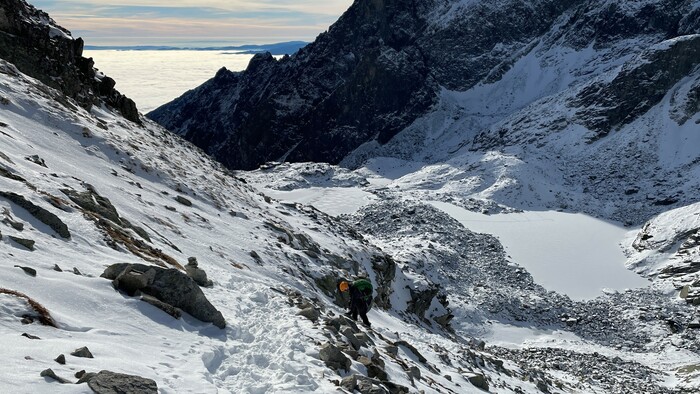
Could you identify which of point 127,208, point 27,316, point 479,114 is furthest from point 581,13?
point 27,316

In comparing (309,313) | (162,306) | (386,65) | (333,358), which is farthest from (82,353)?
(386,65)

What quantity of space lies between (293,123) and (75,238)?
377 feet

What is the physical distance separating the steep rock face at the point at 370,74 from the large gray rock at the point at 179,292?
102792 mm

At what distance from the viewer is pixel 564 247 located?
172ft

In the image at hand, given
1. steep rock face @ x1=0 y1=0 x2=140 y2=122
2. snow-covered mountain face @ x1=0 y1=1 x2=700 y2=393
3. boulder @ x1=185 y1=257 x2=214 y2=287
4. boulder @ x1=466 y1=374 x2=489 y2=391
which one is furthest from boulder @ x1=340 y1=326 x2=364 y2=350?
steep rock face @ x1=0 y1=0 x2=140 y2=122

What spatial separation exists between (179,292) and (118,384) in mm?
3838

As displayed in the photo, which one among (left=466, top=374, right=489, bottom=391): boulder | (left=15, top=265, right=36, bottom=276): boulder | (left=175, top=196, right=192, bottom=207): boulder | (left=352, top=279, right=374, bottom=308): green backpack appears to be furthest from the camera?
(left=175, top=196, right=192, bottom=207): boulder

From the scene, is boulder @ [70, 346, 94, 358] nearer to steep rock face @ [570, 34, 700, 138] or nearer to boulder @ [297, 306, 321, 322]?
boulder @ [297, 306, 321, 322]

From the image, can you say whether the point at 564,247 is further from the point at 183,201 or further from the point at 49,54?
the point at 49,54

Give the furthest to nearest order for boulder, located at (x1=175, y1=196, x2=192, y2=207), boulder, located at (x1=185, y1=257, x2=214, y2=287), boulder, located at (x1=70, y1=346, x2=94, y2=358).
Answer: boulder, located at (x1=175, y1=196, x2=192, y2=207) < boulder, located at (x1=185, y1=257, x2=214, y2=287) < boulder, located at (x1=70, y1=346, x2=94, y2=358)

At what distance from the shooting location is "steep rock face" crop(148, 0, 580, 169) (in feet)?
390

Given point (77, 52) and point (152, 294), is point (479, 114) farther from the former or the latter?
point (152, 294)

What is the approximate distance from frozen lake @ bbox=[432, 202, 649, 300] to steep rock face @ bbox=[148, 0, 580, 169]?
5462 cm

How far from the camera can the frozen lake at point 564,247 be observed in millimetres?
45219
